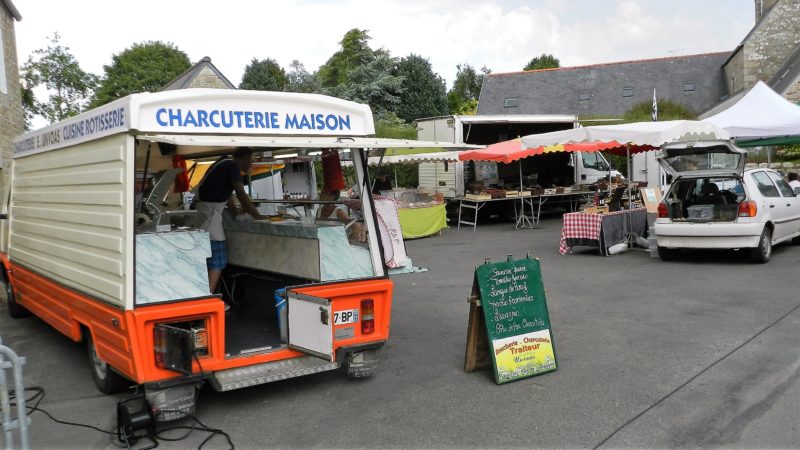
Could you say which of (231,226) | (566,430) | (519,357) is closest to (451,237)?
(231,226)

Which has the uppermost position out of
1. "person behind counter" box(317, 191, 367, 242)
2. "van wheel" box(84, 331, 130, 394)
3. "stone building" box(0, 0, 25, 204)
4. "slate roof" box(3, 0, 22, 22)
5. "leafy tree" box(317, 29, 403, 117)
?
"leafy tree" box(317, 29, 403, 117)

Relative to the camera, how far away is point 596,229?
12008mm

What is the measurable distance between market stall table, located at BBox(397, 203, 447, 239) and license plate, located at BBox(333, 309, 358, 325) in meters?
10.8

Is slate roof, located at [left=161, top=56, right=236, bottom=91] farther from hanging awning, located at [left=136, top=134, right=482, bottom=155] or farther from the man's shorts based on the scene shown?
hanging awning, located at [left=136, top=134, right=482, bottom=155]

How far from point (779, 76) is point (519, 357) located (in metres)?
32.0

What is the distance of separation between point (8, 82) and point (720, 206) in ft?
46.6

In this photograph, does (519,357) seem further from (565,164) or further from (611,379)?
(565,164)

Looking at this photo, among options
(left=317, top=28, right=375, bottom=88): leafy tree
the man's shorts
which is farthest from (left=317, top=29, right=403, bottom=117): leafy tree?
the man's shorts

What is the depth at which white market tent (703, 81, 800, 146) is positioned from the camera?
1282 cm

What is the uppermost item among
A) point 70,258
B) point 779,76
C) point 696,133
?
point 779,76

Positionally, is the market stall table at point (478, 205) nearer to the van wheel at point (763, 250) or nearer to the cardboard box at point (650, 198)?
the cardboard box at point (650, 198)

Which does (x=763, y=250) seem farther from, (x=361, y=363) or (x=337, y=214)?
(x=361, y=363)

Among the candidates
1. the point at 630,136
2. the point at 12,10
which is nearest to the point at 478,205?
the point at 630,136

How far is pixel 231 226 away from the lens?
727cm
